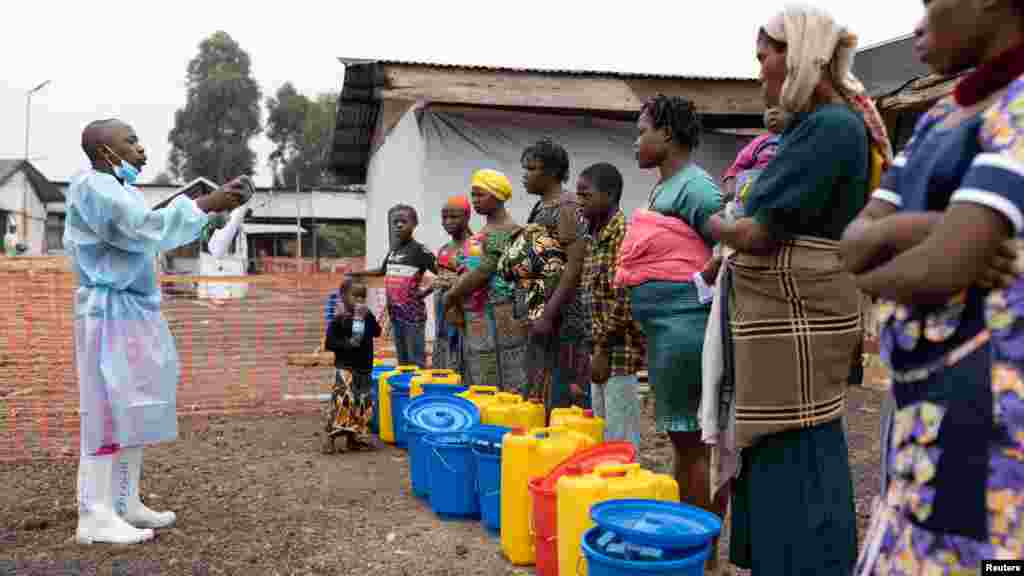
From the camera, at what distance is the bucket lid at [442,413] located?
4262mm

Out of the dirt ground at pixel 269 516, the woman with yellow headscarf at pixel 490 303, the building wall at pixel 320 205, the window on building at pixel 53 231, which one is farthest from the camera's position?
the window on building at pixel 53 231

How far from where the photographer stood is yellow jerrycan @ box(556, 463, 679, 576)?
2.67 m

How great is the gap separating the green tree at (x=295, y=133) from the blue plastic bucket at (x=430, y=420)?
1936 inches

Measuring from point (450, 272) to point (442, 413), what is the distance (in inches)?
67.6

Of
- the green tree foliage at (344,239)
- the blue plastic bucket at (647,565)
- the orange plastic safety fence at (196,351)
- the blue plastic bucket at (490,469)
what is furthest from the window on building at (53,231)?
the blue plastic bucket at (647,565)

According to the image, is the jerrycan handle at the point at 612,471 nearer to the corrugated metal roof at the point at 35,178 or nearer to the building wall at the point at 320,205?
the building wall at the point at 320,205

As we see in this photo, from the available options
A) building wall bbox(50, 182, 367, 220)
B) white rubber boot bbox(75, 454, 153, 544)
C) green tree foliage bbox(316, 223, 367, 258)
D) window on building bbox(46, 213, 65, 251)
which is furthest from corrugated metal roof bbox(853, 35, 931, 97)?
window on building bbox(46, 213, 65, 251)

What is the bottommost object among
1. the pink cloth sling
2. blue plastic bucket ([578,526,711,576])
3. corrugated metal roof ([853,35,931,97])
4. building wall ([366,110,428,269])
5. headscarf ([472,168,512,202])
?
blue plastic bucket ([578,526,711,576])

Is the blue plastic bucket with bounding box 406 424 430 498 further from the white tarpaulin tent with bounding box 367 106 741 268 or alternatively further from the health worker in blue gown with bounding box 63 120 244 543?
the white tarpaulin tent with bounding box 367 106 741 268

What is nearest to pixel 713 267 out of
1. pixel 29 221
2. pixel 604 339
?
pixel 604 339

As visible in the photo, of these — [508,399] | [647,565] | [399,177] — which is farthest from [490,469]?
[399,177]

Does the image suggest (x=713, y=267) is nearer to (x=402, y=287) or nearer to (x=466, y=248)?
(x=466, y=248)

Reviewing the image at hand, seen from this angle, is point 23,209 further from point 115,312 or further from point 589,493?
point 589,493

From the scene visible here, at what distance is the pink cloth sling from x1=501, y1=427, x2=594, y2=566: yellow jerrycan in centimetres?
72
